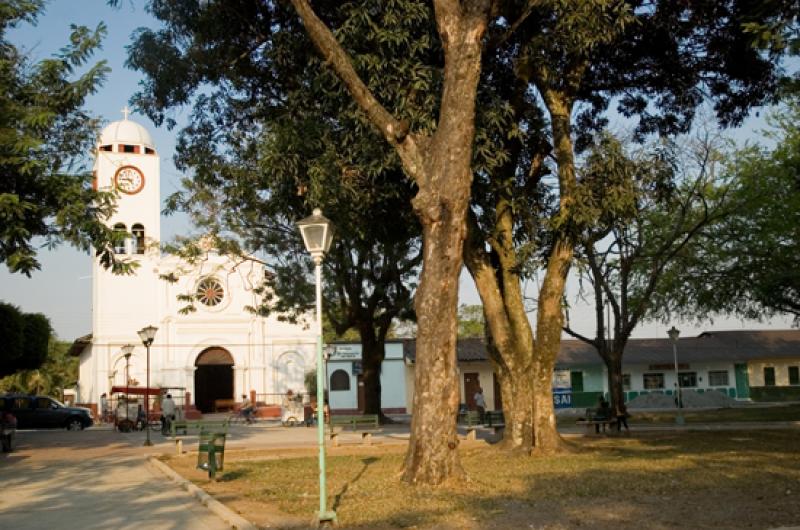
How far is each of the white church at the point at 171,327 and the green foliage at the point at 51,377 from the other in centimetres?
1565

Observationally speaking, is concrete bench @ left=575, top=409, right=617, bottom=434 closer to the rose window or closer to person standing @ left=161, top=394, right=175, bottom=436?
person standing @ left=161, top=394, right=175, bottom=436

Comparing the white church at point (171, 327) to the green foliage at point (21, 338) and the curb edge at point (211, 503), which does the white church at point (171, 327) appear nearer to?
the green foliage at point (21, 338)

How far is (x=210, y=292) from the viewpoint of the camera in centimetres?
4919

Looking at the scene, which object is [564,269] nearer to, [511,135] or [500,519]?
[511,135]

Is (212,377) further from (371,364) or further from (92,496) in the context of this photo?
(92,496)

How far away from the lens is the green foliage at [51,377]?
6681cm

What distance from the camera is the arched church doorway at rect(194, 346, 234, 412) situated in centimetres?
4875

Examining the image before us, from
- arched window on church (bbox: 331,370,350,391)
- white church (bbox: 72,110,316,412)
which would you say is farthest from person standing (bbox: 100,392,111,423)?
arched window on church (bbox: 331,370,350,391)

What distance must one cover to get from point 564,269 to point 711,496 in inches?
271

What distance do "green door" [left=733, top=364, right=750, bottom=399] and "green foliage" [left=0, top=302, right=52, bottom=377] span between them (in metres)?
36.4

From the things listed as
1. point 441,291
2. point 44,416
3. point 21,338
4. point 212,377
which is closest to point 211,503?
point 441,291

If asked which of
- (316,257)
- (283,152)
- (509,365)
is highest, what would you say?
(283,152)

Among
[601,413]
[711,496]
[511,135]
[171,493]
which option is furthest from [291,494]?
[601,413]

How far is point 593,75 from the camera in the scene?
18906mm
